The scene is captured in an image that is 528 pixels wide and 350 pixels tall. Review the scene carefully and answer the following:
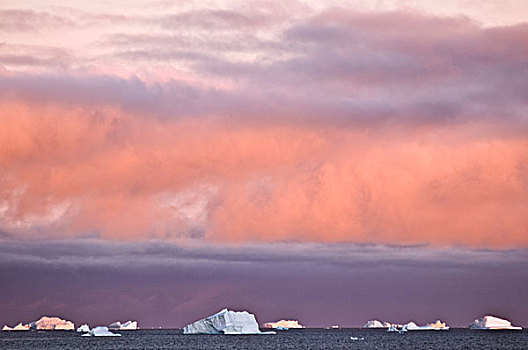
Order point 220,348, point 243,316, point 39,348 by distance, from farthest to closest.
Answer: point 243,316 < point 39,348 < point 220,348

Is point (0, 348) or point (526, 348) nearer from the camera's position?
point (526, 348)

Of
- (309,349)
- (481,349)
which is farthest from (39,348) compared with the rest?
(481,349)

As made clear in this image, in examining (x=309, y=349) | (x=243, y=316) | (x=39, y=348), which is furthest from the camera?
(x=243, y=316)

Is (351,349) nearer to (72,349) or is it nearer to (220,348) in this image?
(220,348)

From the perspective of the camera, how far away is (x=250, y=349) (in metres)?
135

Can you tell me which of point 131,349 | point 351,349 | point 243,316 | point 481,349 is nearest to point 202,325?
point 243,316

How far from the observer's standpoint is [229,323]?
162 m

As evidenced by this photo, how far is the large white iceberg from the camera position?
16138cm

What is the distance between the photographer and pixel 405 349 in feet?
464

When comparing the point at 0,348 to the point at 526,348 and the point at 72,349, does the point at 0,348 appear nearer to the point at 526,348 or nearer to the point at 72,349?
the point at 72,349

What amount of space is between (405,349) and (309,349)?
619 inches

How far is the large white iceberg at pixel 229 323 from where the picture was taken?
529 feet

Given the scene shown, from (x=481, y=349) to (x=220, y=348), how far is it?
136ft

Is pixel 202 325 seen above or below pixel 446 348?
above
